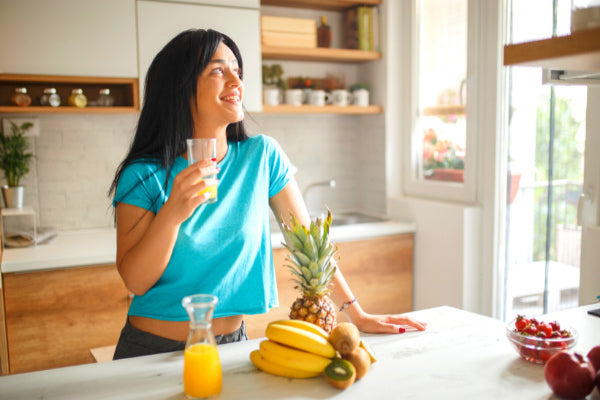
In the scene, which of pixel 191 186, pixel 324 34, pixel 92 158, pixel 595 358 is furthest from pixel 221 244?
pixel 324 34

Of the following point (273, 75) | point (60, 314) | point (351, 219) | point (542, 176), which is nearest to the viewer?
point (60, 314)

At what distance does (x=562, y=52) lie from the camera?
41.3 inches

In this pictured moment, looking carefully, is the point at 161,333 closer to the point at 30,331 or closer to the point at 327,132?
the point at 30,331

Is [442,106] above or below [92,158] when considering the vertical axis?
above

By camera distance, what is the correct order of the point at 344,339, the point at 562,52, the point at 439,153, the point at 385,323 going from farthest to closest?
the point at 439,153 → the point at 385,323 → the point at 344,339 → the point at 562,52

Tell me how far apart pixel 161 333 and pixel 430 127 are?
2336 mm

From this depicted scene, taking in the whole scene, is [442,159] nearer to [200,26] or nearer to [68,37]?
[200,26]

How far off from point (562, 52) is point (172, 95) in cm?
100

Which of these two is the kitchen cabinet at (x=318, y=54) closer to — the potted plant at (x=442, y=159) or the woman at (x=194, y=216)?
the potted plant at (x=442, y=159)

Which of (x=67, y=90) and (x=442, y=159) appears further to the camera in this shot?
(x=442, y=159)

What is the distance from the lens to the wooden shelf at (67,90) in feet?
8.93

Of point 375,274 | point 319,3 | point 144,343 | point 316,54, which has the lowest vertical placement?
point 375,274

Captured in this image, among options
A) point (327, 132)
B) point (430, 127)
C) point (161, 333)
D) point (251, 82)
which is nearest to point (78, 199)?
point (251, 82)

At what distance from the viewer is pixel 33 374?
4.13 feet
